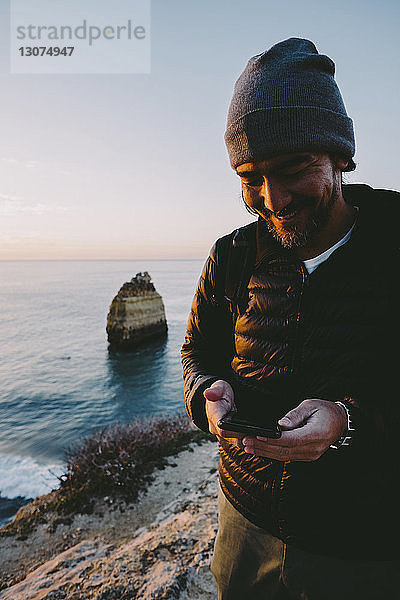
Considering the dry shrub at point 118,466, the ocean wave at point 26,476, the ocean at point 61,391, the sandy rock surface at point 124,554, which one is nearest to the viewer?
the sandy rock surface at point 124,554

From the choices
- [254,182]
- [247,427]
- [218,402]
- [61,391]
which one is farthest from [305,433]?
[61,391]

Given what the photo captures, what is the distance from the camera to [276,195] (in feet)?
5.77

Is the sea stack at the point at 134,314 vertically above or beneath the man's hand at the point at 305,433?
beneath

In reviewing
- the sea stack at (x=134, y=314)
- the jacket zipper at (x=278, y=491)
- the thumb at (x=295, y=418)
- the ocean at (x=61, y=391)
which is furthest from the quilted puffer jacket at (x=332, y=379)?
the sea stack at (x=134, y=314)

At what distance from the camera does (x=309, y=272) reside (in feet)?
6.41

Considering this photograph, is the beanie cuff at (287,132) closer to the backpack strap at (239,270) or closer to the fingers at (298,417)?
the backpack strap at (239,270)

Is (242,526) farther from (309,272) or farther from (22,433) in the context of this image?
(22,433)

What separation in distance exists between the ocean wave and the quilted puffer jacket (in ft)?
46.4

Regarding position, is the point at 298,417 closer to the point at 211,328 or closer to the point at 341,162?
A: the point at 211,328

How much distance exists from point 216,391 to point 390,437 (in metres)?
0.77

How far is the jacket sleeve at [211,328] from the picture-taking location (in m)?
2.28

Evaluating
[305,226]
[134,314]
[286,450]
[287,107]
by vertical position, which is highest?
[287,107]

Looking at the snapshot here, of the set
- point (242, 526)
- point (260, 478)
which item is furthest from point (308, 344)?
point (242, 526)

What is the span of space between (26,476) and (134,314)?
26.5 m
